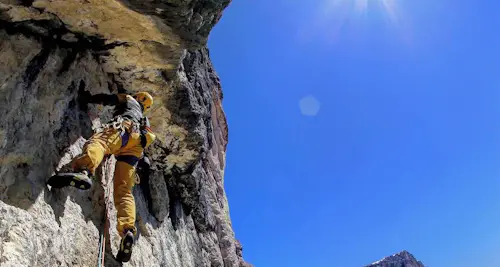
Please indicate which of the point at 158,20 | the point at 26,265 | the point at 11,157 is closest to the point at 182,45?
the point at 158,20

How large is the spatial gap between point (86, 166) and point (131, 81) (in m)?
2.87

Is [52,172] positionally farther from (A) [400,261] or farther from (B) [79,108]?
(A) [400,261]

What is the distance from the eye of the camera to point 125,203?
5.11 meters

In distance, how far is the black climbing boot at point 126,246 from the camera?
486 centimetres

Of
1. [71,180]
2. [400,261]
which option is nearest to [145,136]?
[71,180]

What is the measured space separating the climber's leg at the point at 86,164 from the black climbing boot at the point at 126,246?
3.23 ft

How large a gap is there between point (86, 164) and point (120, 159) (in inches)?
46.3

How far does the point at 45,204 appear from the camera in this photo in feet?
13.5

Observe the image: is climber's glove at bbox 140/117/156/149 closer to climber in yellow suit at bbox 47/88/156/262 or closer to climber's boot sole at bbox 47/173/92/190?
climber in yellow suit at bbox 47/88/156/262

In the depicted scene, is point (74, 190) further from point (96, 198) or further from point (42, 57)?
point (42, 57)

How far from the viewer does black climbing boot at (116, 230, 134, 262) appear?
486 centimetres

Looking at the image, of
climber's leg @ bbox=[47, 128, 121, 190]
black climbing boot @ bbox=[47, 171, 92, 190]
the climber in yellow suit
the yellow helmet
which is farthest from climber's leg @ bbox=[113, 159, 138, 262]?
the yellow helmet

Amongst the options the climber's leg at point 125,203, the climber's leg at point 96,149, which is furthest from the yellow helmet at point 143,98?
the climber's leg at point 96,149

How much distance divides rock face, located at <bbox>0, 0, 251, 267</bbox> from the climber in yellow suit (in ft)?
0.95
